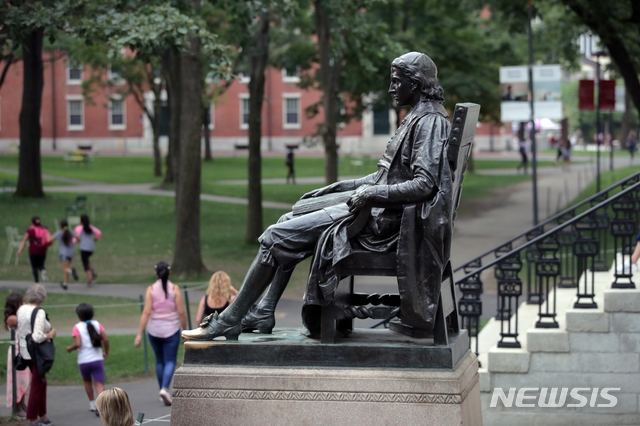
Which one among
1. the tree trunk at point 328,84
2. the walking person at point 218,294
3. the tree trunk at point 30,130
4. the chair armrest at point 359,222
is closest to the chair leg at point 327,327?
the chair armrest at point 359,222

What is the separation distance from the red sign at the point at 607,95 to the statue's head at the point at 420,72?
2115 centimetres

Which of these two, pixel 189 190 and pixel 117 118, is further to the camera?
pixel 117 118

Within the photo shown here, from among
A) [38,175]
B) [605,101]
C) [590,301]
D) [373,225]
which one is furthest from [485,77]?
[373,225]

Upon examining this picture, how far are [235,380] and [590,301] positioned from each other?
229 inches

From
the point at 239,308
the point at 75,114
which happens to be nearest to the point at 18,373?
the point at 239,308

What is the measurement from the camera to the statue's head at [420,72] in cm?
748

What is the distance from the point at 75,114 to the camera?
232ft

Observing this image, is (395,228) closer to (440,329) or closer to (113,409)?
(440,329)

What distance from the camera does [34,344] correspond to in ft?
36.5

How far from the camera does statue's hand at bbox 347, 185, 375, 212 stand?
721 centimetres

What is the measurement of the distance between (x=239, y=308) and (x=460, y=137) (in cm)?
196

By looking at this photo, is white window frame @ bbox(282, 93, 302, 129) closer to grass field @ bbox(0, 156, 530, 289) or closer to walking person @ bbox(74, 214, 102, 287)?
grass field @ bbox(0, 156, 530, 289)

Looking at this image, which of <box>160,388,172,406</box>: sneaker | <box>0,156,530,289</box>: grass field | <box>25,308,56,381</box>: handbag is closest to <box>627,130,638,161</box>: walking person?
<box>0,156,530,289</box>: grass field

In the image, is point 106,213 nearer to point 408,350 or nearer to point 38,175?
point 38,175
